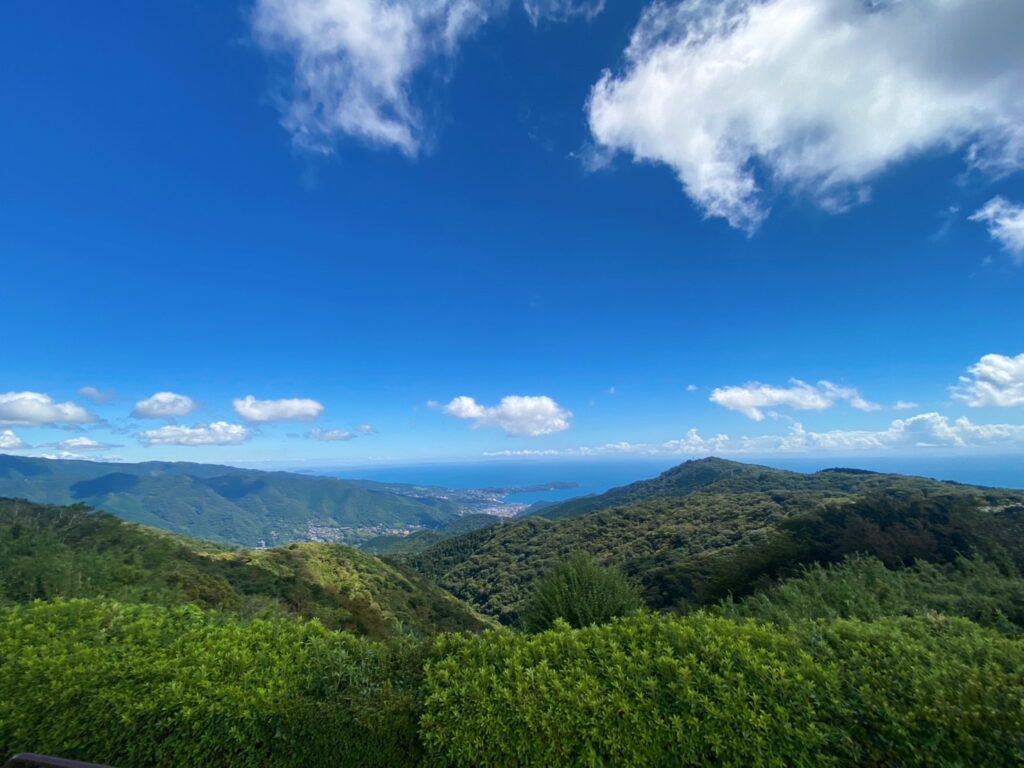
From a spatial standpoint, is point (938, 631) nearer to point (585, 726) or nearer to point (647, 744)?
point (647, 744)

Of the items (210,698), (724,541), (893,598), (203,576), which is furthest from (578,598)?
(724,541)

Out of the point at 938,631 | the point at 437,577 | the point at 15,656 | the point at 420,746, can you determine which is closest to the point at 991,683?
the point at 938,631

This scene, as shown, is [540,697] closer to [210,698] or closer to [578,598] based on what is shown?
[210,698]

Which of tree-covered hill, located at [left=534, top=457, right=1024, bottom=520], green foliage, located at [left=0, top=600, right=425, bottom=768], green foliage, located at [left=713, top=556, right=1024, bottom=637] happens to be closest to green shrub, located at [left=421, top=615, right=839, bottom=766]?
green foliage, located at [left=0, top=600, right=425, bottom=768]

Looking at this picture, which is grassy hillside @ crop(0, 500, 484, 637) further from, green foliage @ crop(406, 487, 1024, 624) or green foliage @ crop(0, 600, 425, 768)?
green foliage @ crop(406, 487, 1024, 624)

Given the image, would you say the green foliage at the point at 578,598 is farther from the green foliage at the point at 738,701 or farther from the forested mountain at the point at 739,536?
the green foliage at the point at 738,701
